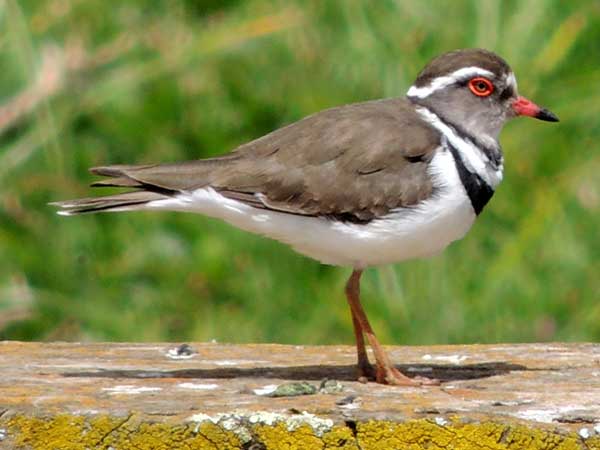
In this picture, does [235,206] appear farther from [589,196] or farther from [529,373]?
[589,196]

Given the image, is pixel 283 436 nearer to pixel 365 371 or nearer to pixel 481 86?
pixel 365 371

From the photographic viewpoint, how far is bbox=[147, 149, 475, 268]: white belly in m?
6.08

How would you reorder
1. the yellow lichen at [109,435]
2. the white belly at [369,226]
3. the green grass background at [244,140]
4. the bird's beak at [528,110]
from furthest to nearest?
the green grass background at [244,140] < the bird's beak at [528,110] < the white belly at [369,226] < the yellow lichen at [109,435]

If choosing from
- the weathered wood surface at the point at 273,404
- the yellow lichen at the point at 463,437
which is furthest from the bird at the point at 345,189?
the yellow lichen at the point at 463,437

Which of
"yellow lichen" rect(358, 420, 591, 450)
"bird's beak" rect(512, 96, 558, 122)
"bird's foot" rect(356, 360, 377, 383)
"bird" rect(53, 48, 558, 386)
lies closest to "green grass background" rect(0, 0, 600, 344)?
"bird's beak" rect(512, 96, 558, 122)

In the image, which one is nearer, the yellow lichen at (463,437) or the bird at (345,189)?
the yellow lichen at (463,437)

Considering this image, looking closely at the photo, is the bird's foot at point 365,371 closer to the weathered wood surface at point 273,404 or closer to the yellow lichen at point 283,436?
the weathered wood surface at point 273,404

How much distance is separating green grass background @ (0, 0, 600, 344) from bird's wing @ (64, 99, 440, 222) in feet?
6.72

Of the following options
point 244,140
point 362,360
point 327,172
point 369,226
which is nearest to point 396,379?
point 362,360

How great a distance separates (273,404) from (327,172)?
1.46m

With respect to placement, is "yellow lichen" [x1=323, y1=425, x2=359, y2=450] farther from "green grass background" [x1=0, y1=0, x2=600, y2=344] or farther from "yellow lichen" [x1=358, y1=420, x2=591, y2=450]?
"green grass background" [x1=0, y1=0, x2=600, y2=344]

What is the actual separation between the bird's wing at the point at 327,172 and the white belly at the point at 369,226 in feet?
0.12

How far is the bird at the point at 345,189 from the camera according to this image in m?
6.11

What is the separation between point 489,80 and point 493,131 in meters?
0.22
